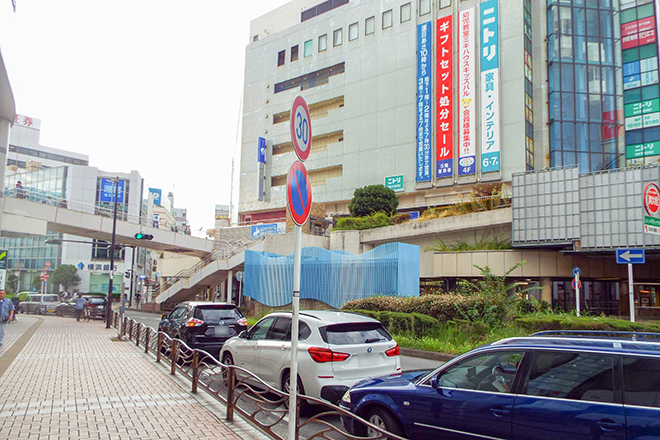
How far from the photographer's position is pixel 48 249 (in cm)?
7081

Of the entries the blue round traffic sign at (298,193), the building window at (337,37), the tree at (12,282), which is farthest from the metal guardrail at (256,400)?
the tree at (12,282)

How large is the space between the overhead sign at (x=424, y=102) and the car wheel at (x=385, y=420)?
1460 inches

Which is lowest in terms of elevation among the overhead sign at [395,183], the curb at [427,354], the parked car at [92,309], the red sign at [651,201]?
the parked car at [92,309]

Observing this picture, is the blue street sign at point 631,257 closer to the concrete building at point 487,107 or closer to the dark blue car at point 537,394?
the dark blue car at point 537,394

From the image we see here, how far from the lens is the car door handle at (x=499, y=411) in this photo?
4.47 m

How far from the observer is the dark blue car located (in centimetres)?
392

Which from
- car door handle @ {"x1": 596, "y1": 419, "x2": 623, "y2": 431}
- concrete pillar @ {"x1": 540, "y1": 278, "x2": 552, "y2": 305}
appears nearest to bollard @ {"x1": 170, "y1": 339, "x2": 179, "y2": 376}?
car door handle @ {"x1": 596, "y1": 419, "x2": 623, "y2": 431}

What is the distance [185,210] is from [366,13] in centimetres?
11694

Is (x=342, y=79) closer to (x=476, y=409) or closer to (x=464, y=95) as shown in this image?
(x=464, y=95)

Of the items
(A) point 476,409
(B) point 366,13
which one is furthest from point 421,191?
(A) point 476,409

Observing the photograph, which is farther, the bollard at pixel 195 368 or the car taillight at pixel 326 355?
the bollard at pixel 195 368

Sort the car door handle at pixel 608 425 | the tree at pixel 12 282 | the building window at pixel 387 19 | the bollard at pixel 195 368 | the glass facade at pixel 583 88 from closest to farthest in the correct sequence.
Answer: the car door handle at pixel 608 425, the bollard at pixel 195 368, the glass facade at pixel 583 88, the building window at pixel 387 19, the tree at pixel 12 282

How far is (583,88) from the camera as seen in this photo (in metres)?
39.4

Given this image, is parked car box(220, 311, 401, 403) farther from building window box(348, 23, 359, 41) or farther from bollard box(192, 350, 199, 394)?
building window box(348, 23, 359, 41)
